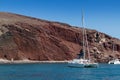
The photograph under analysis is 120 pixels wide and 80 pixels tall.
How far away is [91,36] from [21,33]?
31.8 metres

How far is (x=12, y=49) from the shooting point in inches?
6329

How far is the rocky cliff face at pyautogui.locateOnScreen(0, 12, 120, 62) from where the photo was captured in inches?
6403

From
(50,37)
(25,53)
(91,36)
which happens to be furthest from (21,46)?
(91,36)

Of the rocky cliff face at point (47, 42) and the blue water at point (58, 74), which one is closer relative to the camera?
the blue water at point (58, 74)

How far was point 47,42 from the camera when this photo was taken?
6609 inches

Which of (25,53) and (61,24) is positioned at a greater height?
(61,24)

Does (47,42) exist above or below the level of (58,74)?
above

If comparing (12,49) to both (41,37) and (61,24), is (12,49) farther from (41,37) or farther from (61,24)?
(61,24)

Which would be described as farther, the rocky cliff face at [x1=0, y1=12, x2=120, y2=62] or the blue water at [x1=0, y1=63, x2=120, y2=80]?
the rocky cliff face at [x1=0, y1=12, x2=120, y2=62]

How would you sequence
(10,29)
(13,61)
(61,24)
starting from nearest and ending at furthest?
(13,61) < (10,29) < (61,24)

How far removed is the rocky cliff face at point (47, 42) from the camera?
6403 inches

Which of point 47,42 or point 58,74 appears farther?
point 47,42

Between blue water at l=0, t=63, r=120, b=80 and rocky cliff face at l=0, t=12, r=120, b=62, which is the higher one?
rocky cliff face at l=0, t=12, r=120, b=62

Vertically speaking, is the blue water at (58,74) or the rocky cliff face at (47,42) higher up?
the rocky cliff face at (47,42)
